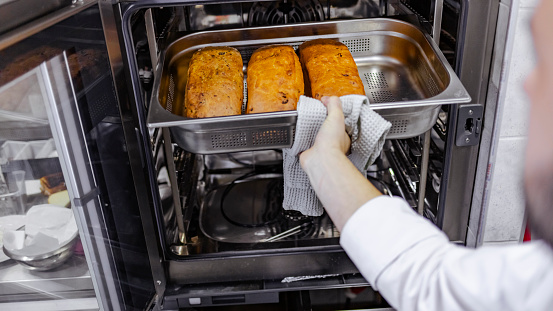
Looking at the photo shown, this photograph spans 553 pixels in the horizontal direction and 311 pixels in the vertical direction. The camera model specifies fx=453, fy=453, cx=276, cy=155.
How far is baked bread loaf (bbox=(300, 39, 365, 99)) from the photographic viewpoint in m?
1.28

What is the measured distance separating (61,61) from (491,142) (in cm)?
113

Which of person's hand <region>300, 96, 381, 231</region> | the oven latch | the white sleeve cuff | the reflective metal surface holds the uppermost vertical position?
person's hand <region>300, 96, 381, 231</region>

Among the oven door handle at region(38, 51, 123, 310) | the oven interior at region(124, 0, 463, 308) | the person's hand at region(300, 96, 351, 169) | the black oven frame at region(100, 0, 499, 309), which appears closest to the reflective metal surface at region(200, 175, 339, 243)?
the oven interior at region(124, 0, 463, 308)

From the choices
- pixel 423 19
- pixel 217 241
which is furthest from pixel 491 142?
pixel 217 241

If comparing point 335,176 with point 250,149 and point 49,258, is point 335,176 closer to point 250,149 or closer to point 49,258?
point 250,149

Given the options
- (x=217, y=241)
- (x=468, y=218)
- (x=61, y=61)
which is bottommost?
(x=217, y=241)

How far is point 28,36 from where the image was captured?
77 cm

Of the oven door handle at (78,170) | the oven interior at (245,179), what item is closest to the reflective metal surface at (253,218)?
the oven interior at (245,179)

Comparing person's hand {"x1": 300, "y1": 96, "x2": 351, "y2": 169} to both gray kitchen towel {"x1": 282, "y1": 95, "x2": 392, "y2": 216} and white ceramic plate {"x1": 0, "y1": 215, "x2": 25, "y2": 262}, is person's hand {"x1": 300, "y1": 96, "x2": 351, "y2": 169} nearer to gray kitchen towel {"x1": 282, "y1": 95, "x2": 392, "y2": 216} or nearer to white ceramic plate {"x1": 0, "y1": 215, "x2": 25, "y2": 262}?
gray kitchen towel {"x1": 282, "y1": 95, "x2": 392, "y2": 216}

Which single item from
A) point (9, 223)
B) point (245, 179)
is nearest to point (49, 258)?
point (9, 223)

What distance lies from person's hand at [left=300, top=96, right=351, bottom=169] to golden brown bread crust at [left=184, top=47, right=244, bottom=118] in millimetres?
330

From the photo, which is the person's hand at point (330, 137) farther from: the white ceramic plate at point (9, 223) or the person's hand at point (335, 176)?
the white ceramic plate at point (9, 223)

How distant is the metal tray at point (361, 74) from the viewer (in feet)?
3.72

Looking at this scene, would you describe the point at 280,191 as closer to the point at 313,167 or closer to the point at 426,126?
the point at 426,126
